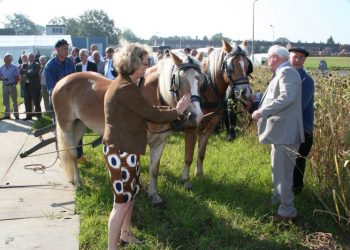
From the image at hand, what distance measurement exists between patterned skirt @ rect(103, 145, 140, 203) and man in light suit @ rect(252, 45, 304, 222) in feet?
4.66

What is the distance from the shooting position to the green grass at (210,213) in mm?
4062

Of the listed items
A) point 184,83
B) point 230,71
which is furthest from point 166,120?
point 230,71

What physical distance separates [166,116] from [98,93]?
198 cm

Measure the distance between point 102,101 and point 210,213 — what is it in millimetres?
1954

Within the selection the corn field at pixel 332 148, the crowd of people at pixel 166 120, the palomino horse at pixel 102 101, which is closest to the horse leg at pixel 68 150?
the palomino horse at pixel 102 101

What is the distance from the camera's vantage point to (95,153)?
7.47 m

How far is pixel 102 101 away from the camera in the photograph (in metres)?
5.00

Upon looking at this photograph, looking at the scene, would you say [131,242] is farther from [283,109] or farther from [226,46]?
[226,46]

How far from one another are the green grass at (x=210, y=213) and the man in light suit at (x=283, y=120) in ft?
1.23

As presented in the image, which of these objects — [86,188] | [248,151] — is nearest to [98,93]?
[86,188]

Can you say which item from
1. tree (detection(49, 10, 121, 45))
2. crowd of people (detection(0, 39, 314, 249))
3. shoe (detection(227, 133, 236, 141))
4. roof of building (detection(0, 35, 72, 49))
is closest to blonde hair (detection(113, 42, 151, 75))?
crowd of people (detection(0, 39, 314, 249))

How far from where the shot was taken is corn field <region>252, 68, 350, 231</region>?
165 inches

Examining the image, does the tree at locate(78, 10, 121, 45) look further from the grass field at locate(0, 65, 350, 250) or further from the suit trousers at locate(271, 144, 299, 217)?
the suit trousers at locate(271, 144, 299, 217)

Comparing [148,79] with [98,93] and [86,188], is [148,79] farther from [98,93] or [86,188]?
[86,188]
